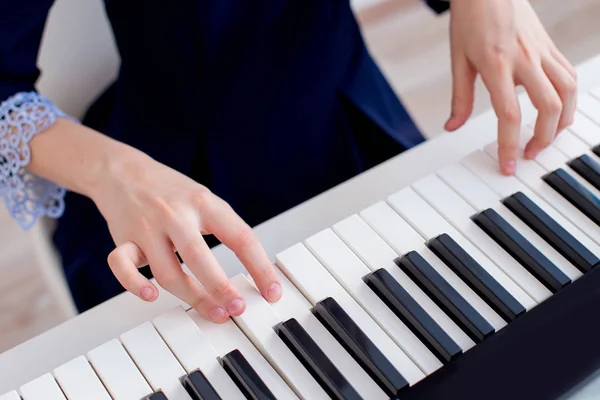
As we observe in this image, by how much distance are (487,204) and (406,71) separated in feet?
4.62

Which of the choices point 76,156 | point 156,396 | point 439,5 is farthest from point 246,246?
point 439,5

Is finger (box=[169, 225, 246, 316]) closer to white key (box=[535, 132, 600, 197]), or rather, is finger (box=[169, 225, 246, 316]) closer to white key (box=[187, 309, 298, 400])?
white key (box=[187, 309, 298, 400])

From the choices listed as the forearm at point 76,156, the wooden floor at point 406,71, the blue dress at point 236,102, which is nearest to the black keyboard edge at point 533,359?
the forearm at point 76,156

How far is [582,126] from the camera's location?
711 mm

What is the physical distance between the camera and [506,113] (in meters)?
0.68

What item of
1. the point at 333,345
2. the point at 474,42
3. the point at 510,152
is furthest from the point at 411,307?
the point at 474,42

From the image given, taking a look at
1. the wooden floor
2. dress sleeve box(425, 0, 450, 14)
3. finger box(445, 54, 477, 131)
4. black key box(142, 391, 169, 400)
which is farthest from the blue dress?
the wooden floor

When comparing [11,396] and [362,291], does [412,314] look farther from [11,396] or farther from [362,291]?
[11,396]

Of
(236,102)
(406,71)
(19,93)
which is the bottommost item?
(406,71)

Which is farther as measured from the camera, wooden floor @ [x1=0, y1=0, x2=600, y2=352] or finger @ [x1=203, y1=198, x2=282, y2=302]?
wooden floor @ [x1=0, y1=0, x2=600, y2=352]

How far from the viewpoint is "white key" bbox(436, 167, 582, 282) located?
60 centimetres

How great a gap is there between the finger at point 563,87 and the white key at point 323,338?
0.33 m

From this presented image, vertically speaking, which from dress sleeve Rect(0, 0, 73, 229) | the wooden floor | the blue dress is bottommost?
the wooden floor

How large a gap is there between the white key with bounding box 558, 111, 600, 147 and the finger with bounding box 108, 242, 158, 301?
0.45 m
